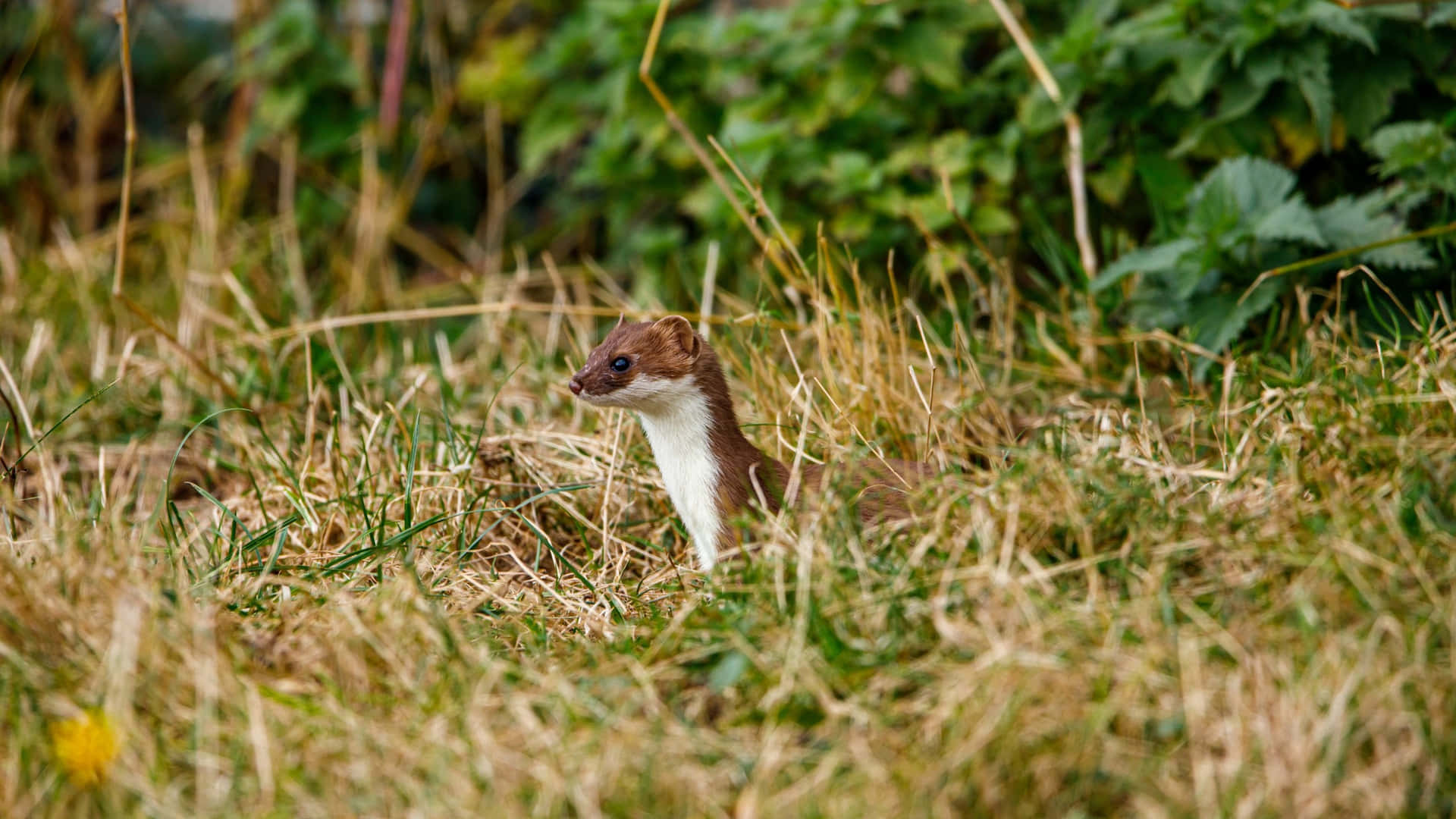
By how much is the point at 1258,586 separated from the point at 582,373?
156 cm

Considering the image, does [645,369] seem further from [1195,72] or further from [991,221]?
[1195,72]

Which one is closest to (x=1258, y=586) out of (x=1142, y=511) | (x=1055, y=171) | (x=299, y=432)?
(x=1142, y=511)

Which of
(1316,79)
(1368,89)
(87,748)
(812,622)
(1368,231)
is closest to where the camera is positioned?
(87,748)

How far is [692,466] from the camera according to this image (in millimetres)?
3094

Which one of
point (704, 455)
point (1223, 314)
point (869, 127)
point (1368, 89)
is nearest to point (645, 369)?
point (704, 455)

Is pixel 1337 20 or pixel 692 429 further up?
pixel 1337 20

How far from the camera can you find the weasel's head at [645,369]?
10.2ft

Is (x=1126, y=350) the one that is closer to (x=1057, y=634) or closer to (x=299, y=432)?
(x=1057, y=634)

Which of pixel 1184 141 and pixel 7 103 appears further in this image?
pixel 7 103

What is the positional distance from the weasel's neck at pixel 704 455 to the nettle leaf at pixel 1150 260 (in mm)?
1283

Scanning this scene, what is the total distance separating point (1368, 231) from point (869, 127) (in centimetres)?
172

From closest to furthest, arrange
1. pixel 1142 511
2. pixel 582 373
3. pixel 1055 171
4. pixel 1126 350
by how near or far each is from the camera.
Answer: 1. pixel 1142 511
2. pixel 582 373
3. pixel 1126 350
4. pixel 1055 171

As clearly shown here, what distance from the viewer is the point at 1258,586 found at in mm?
2379

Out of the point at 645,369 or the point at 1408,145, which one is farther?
the point at 1408,145
